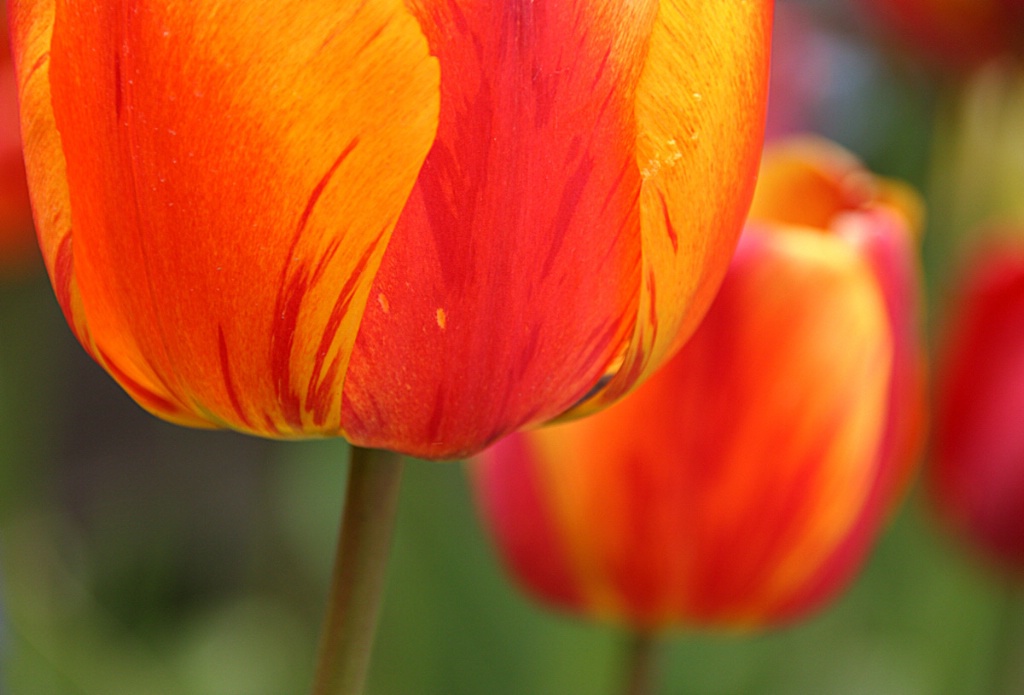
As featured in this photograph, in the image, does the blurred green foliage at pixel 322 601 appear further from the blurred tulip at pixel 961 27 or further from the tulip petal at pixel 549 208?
the tulip petal at pixel 549 208

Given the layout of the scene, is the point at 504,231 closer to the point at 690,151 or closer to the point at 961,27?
the point at 690,151

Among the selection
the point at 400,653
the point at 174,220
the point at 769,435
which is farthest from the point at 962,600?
the point at 174,220

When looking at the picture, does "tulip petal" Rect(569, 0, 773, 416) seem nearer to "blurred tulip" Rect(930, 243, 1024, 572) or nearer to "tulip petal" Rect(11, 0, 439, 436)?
"tulip petal" Rect(11, 0, 439, 436)

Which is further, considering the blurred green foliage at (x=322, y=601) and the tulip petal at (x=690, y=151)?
the blurred green foliage at (x=322, y=601)

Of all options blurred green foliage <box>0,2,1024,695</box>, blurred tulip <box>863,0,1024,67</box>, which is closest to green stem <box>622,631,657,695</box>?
blurred green foliage <box>0,2,1024,695</box>

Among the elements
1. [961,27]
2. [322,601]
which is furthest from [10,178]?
[961,27]

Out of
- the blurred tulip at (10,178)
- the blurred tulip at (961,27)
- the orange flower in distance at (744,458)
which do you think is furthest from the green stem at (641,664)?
the blurred tulip at (961,27)
